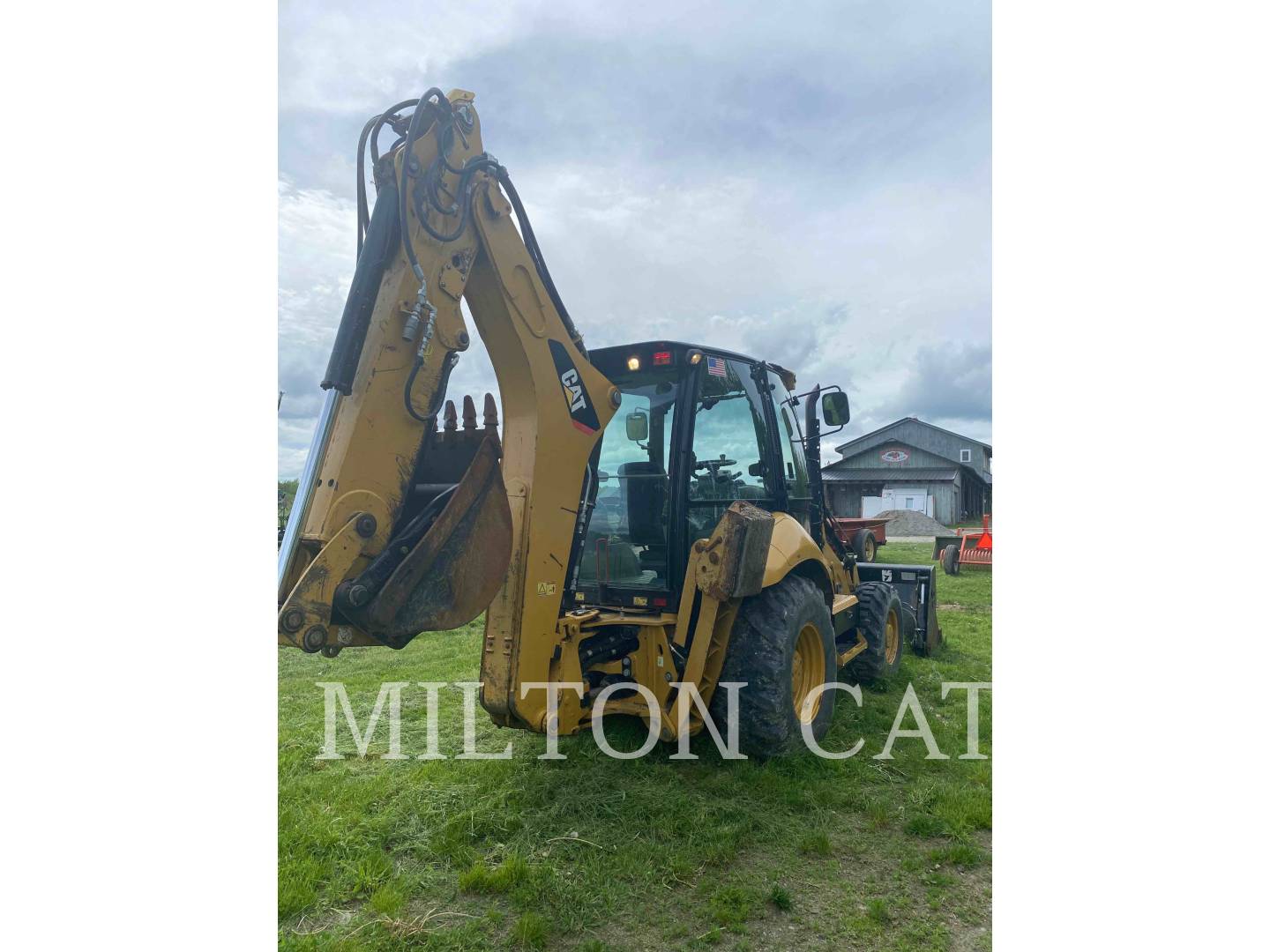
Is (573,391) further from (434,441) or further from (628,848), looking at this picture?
(628,848)

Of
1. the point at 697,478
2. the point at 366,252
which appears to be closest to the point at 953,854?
the point at 697,478

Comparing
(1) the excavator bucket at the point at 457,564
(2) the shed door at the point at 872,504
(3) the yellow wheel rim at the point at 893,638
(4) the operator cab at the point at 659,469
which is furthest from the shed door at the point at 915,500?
(1) the excavator bucket at the point at 457,564

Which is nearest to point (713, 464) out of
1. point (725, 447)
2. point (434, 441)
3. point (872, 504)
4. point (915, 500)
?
point (725, 447)

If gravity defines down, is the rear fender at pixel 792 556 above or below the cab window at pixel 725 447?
below

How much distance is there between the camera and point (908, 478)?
1557 centimetres

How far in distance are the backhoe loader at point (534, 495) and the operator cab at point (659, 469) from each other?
0.01 meters

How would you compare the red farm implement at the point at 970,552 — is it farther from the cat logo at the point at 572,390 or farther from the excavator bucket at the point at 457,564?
the excavator bucket at the point at 457,564

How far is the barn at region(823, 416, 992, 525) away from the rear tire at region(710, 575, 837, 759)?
785 centimetres

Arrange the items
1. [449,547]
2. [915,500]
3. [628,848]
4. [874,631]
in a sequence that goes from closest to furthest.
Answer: [449,547] → [628,848] → [874,631] → [915,500]

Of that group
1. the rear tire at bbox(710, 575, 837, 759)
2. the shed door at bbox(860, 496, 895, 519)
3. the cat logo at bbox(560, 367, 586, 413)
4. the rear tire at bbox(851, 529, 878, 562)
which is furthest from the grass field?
the shed door at bbox(860, 496, 895, 519)

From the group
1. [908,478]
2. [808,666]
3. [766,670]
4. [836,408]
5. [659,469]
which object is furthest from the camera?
[908,478]

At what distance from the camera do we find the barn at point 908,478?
12375mm

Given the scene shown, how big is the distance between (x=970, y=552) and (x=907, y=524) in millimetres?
4115

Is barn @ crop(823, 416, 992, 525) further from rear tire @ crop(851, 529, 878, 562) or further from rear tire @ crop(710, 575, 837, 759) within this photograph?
rear tire @ crop(710, 575, 837, 759)
